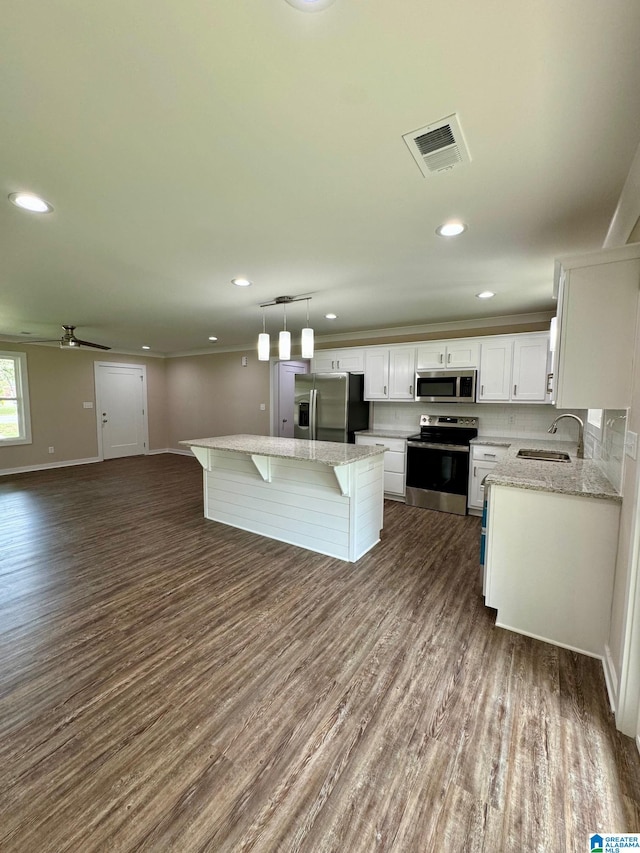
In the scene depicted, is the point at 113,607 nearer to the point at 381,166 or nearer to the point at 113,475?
the point at 381,166

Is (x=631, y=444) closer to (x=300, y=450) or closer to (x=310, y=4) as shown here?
(x=310, y=4)

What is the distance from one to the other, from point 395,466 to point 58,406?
21.8 feet

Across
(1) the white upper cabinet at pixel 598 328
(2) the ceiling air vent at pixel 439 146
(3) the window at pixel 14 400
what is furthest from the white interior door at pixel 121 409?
(1) the white upper cabinet at pixel 598 328

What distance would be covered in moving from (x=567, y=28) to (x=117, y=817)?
2.83 meters

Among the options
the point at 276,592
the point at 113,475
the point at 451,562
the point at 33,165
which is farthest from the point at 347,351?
the point at 113,475

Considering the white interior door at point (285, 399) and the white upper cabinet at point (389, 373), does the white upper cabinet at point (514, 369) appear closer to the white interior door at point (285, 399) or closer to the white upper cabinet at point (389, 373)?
the white upper cabinet at point (389, 373)

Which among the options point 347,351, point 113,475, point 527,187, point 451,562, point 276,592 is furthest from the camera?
point 113,475

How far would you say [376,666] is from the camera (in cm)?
Answer: 188

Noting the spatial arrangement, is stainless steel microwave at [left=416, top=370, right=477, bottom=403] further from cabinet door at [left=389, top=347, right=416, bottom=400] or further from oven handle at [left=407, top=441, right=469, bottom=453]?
oven handle at [left=407, top=441, right=469, bottom=453]

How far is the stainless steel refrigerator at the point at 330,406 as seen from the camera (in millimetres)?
5066

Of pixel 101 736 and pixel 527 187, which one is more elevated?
pixel 527 187

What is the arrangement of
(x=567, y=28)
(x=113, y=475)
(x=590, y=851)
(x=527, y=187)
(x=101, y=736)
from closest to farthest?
(x=567, y=28), (x=590, y=851), (x=101, y=736), (x=527, y=187), (x=113, y=475)

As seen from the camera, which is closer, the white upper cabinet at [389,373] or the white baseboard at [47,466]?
the white upper cabinet at [389,373]

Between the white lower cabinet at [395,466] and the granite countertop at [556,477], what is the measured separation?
182cm
